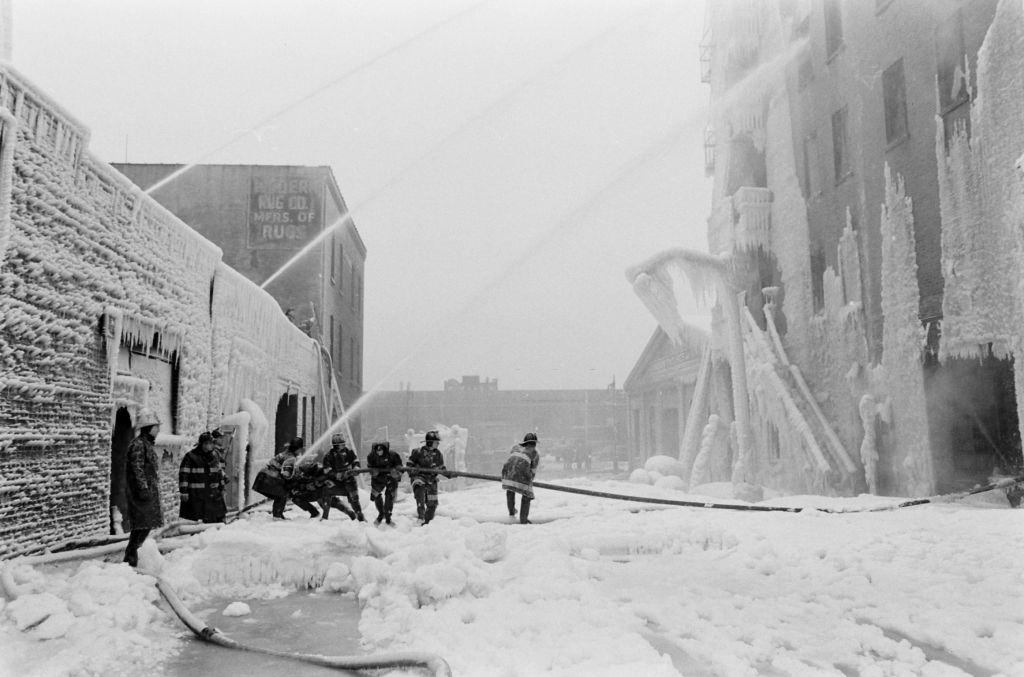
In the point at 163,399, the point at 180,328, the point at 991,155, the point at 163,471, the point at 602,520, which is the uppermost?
the point at 991,155

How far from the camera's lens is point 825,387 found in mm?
15977

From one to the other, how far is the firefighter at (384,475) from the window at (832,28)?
42.2ft

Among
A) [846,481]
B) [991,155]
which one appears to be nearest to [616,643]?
[991,155]

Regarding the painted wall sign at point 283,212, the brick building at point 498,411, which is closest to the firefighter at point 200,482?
the painted wall sign at point 283,212

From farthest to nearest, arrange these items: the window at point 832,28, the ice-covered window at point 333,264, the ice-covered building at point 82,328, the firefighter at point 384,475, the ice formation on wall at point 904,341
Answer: the ice-covered window at point 333,264 → the window at point 832,28 → the ice formation on wall at point 904,341 → the firefighter at point 384,475 → the ice-covered building at point 82,328

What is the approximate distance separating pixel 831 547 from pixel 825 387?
30.4 ft

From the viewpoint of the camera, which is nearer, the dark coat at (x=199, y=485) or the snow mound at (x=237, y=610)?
the snow mound at (x=237, y=610)

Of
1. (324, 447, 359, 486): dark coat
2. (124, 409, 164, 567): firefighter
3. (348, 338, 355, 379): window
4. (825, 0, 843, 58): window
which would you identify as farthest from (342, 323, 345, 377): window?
(124, 409, 164, 567): firefighter

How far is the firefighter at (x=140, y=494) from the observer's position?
650cm

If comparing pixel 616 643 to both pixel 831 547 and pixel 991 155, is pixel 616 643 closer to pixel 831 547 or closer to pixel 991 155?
pixel 831 547

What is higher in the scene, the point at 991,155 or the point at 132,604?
the point at 991,155

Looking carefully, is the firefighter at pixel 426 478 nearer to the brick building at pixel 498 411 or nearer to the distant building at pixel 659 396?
the distant building at pixel 659 396

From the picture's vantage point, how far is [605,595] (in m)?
6.01

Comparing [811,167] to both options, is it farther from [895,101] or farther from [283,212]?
[283,212]
